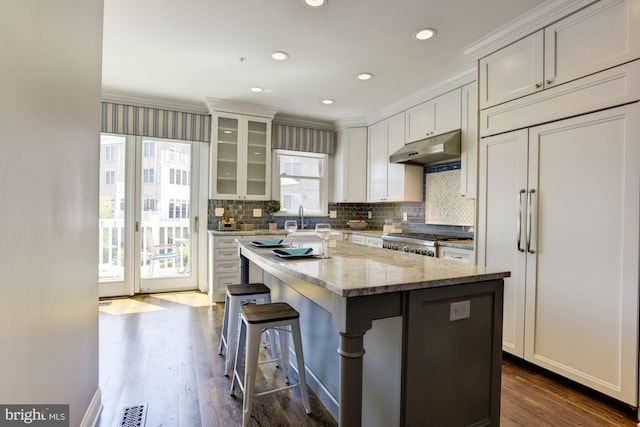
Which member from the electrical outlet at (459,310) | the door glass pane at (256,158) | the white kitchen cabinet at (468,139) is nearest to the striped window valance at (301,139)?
the door glass pane at (256,158)

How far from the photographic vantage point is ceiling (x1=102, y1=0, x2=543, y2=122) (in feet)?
7.63

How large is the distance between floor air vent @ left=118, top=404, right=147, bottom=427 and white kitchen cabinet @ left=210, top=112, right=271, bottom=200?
114 inches

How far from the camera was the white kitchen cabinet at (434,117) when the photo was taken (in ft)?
11.5

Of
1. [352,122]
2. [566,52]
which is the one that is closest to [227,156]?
[352,122]

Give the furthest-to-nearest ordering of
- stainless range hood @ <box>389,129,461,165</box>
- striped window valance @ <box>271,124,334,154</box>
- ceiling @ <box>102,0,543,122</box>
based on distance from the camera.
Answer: striped window valance @ <box>271,124,334,154</box> < stainless range hood @ <box>389,129,461,165</box> < ceiling @ <box>102,0,543,122</box>

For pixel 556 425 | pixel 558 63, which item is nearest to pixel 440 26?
pixel 558 63

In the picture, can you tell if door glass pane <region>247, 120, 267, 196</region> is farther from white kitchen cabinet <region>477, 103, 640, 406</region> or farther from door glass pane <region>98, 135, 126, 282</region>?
white kitchen cabinet <region>477, 103, 640, 406</region>

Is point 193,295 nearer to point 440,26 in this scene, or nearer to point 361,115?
point 361,115

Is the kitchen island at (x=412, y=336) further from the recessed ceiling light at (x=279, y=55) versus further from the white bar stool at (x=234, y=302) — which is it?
the recessed ceiling light at (x=279, y=55)

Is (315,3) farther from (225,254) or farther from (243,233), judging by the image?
(225,254)

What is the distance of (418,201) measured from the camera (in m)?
4.46

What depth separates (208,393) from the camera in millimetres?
2082

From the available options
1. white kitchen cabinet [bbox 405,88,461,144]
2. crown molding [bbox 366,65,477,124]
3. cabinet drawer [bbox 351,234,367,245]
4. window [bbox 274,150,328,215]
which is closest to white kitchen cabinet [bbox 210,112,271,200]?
window [bbox 274,150,328,215]

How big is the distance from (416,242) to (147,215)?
3.62 meters
